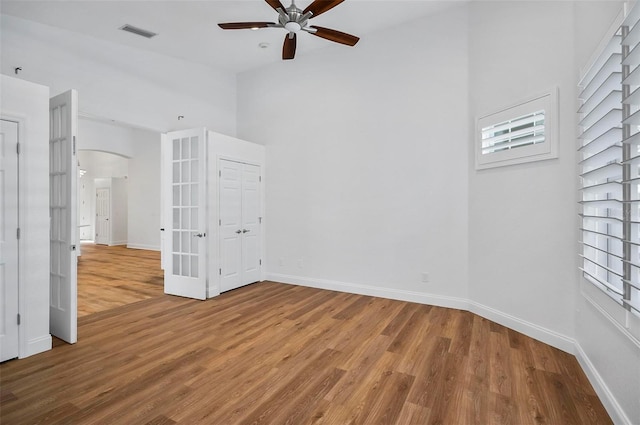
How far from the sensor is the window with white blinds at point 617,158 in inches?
61.8

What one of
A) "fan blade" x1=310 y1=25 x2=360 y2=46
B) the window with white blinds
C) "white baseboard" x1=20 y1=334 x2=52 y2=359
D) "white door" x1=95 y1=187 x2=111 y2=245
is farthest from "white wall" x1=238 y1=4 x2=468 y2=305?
"white door" x1=95 y1=187 x2=111 y2=245

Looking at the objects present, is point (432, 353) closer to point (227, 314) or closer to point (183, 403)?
point (183, 403)

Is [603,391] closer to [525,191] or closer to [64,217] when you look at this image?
[525,191]

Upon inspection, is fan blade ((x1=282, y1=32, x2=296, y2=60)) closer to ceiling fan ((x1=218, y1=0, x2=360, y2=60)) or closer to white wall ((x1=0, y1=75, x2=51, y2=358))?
ceiling fan ((x1=218, y1=0, x2=360, y2=60))

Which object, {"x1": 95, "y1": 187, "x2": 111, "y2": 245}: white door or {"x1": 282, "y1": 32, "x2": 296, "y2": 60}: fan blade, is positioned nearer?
{"x1": 282, "y1": 32, "x2": 296, "y2": 60}: fan blade

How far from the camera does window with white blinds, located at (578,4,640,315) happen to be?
5.15 feet

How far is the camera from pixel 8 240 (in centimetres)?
257

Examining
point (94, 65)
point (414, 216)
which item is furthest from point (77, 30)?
point (414, 216)

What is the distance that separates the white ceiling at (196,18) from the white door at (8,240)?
190 cm

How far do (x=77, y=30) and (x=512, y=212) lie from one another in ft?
18.3

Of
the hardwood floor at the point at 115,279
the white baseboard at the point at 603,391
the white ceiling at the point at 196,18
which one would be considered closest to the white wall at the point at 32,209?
the hardwood floor at the point at 115,279

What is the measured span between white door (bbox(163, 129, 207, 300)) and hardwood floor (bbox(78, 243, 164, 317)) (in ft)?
1.91

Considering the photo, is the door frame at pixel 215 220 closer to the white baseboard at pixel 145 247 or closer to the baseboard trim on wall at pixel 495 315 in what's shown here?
the baseboard trim on wall at pixel 495 315

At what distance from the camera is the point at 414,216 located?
4.13 meters
